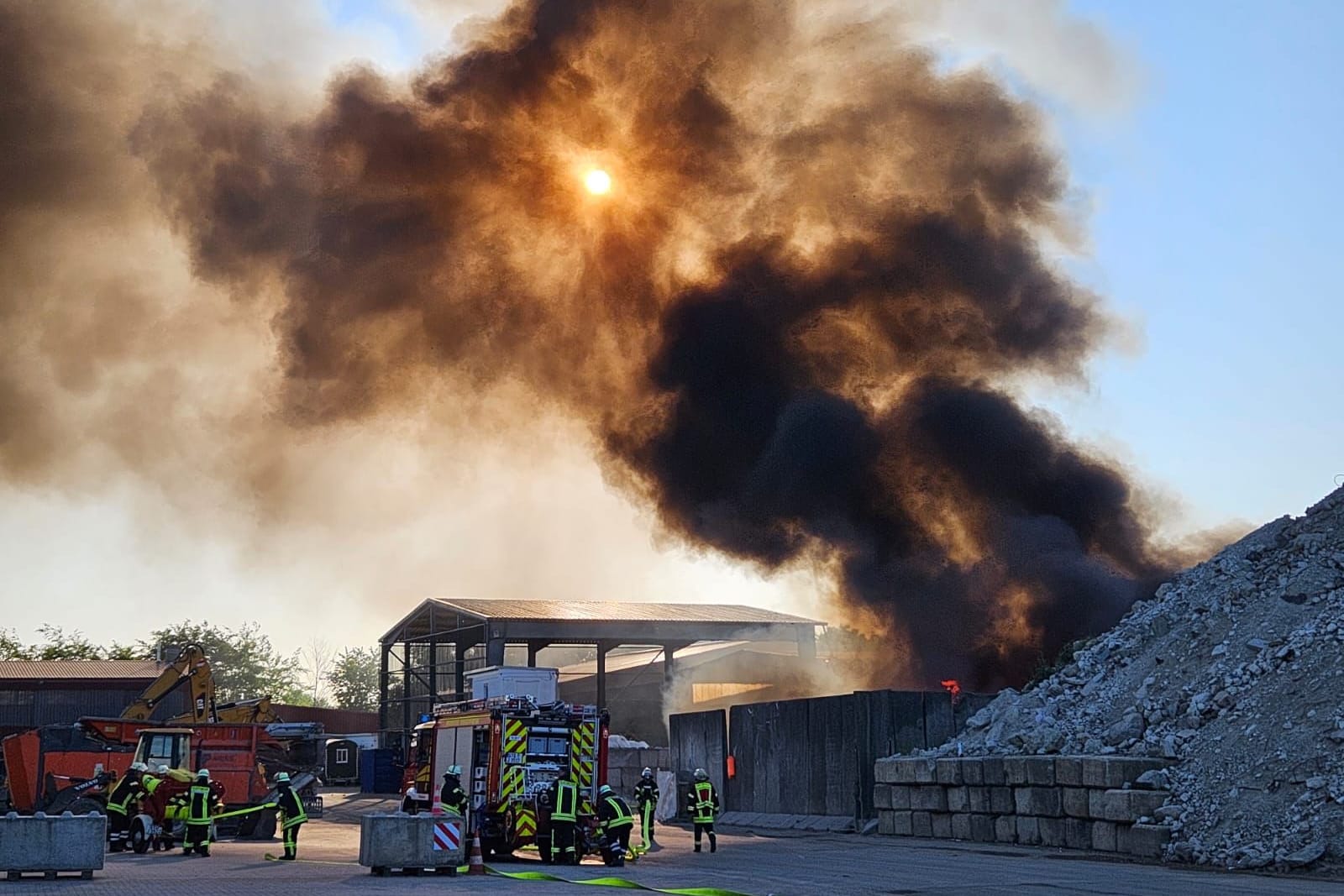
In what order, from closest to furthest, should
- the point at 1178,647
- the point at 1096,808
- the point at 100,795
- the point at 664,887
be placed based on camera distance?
the point at 664,887, the point at 1096,808, the point at 1178,647, the point at 100,795

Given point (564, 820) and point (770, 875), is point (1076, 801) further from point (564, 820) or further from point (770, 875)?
point (564, 820)

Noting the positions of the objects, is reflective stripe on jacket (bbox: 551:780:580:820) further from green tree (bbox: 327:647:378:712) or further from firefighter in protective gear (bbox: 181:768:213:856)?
green tree (bbox: 327:647:378:712)

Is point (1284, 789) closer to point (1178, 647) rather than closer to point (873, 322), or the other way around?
point (1178, 647)

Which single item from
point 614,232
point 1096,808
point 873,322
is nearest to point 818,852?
point 1096,808

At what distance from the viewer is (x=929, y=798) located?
27.4 meters

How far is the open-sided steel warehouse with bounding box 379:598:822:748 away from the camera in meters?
52.4

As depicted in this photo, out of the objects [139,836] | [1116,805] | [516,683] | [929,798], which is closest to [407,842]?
[139,836]

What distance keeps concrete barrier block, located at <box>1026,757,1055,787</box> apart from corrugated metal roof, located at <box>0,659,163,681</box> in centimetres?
5094

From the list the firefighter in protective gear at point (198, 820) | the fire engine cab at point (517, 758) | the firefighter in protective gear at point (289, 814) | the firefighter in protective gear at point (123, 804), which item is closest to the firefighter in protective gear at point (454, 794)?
the fire engine cab at point (517, 758)

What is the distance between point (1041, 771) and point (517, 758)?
9.46 metres

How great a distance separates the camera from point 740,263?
1593 inches

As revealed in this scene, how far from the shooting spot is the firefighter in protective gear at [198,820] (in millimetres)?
23641

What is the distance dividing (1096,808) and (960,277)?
64.0ft

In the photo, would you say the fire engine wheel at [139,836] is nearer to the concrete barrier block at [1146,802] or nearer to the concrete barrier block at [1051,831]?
the concrete barrier block at [1051,831]
